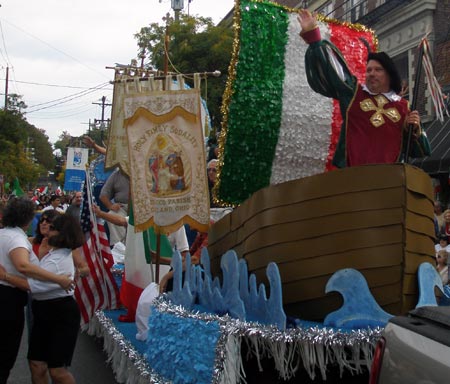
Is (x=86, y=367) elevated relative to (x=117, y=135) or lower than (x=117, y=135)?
lower

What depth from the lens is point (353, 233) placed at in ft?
12.1

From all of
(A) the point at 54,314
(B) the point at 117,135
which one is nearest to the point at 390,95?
(A) the point at 54,314

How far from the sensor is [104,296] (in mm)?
6559

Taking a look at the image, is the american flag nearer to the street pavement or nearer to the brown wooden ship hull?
the street pavement

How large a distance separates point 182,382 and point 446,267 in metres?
5.30

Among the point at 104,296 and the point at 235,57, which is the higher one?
the point at 235,57

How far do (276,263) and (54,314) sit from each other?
1707 millimetres

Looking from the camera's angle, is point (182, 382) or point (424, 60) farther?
point (424, 60)

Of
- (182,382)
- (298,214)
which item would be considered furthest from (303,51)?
(182,382)

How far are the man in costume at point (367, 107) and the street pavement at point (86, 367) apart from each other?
306 centimetres

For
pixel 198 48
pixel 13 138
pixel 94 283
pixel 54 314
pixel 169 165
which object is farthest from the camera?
pixel 13 138

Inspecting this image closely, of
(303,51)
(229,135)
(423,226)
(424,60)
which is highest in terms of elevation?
(303,51)

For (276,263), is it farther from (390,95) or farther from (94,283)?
(94,283)

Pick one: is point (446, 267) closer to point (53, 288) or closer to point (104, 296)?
point (104, 296)
